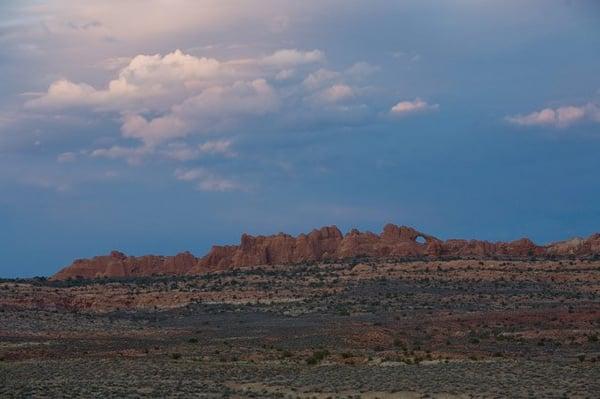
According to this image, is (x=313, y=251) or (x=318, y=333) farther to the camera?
(x=313, y=251)

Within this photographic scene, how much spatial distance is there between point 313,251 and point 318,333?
64478 mm

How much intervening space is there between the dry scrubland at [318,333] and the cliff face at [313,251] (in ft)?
39.0

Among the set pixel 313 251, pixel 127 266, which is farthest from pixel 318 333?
pixel 127 266

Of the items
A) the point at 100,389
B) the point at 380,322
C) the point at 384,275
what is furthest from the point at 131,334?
the point at 384,275

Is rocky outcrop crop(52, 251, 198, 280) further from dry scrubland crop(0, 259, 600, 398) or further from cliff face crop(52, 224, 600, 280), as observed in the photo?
dry scrubland crop(0, 259, 600, 398)

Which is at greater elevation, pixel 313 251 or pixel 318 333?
pixel 313 251

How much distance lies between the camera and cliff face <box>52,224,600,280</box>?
111 metres

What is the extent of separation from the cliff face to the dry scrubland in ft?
39.0

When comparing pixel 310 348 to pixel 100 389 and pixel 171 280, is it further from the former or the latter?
pixel 171 280

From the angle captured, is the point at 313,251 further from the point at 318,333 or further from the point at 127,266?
the point at 318,333

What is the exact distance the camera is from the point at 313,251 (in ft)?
378

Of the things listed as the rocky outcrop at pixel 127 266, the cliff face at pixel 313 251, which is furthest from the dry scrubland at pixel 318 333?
the rocky outcrop at pixel 127 266

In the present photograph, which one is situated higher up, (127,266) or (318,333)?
(127,266)

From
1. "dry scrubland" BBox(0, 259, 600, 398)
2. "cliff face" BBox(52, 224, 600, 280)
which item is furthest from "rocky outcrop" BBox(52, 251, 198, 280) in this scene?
"dry scrubland" BBox(0, 259, 600, 398)
